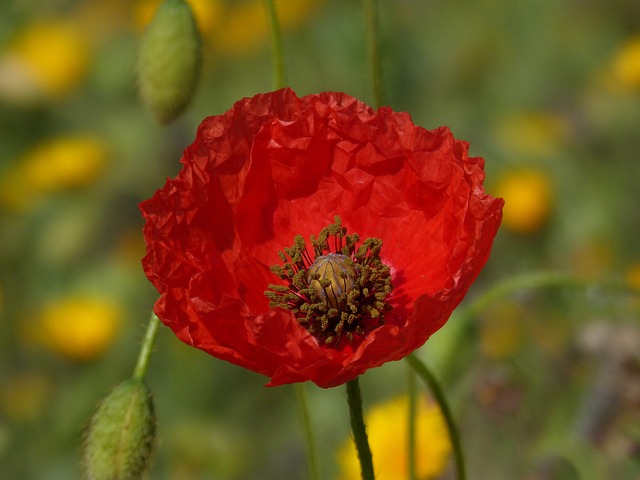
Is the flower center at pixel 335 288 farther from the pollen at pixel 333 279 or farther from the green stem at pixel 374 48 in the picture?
the green stem at pixel 374 48

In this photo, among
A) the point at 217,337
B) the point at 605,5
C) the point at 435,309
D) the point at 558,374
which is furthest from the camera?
the point at 605,5

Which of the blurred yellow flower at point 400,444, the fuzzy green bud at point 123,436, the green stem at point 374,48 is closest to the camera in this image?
the fuzzy green bud at point 123,436

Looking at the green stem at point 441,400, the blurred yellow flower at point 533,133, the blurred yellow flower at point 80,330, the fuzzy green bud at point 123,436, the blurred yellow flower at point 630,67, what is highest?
the blurred yellow flower at point 630,67

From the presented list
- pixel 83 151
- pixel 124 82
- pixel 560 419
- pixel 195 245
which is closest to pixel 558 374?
pixel 560 419

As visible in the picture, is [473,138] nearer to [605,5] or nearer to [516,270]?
[516,270]

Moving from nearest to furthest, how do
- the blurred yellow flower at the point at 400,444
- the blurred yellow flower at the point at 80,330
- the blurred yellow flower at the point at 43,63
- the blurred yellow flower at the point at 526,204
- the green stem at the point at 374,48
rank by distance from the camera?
the green stem at the point at 374,48 → the blurred yellow flower at the point at 400,444 → the blurred yellow flower at the point at 80,330 → the blurred yellow flower at the point at 526,204 → the blurred yellow flower at the point at 43,63

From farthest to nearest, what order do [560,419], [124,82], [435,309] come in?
1. [124,82]
2. [560,419]
3. [435,309]

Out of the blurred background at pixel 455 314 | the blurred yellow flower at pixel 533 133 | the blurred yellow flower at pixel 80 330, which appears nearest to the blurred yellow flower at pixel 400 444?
the blurred background at pixel 455 314
